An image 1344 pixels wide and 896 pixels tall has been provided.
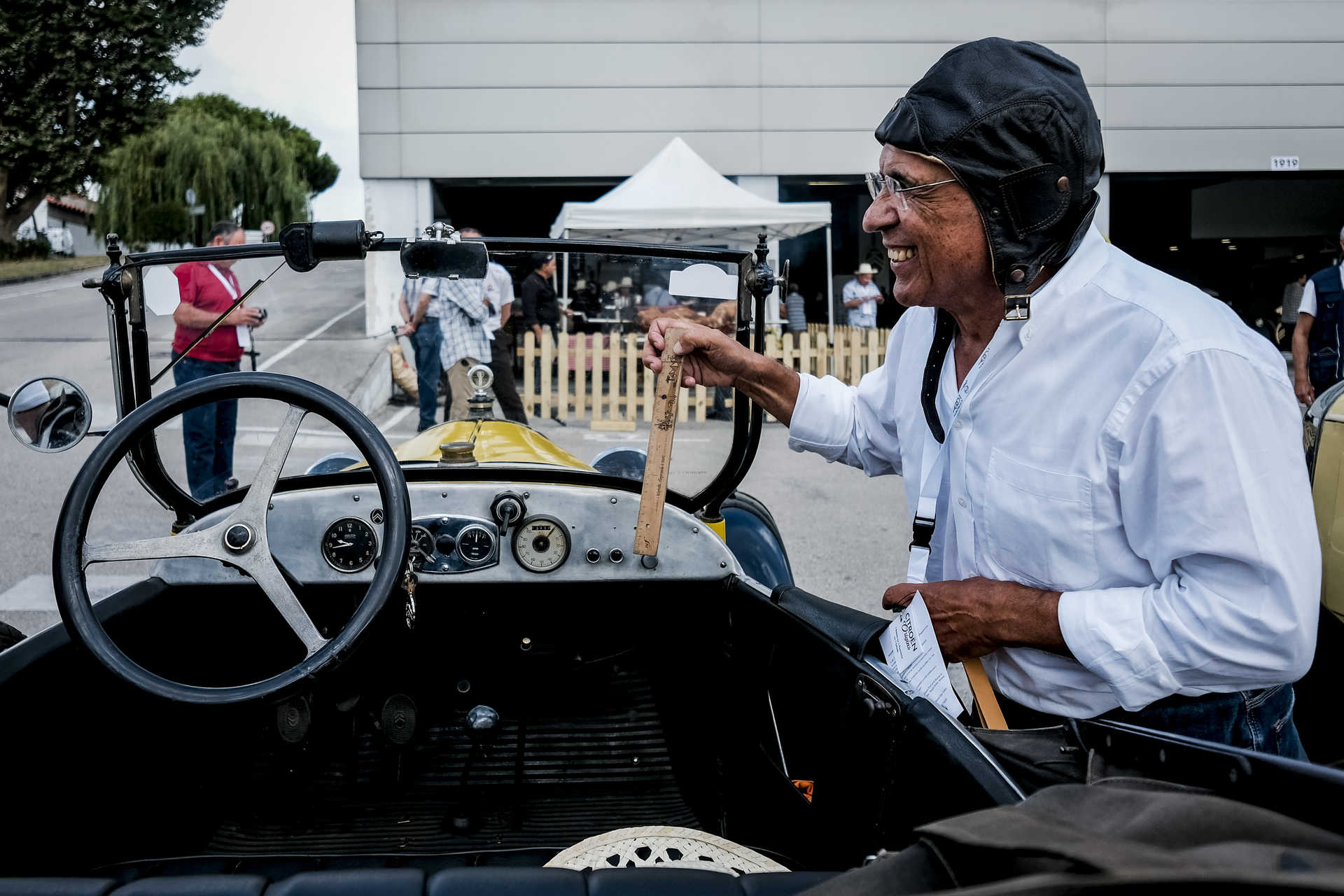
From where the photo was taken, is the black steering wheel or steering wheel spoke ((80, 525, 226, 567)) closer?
the black steering wheel

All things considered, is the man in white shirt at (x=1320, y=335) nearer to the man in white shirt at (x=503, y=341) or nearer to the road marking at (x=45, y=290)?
the man in white shirt at (x=503, y=341)

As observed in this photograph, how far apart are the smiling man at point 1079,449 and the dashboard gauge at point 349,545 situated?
127 centimetres

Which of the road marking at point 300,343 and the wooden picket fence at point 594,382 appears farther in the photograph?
the road marking at point 300,343

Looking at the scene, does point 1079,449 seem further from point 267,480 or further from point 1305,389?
point 1305,389

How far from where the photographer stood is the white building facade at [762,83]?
16.3 m

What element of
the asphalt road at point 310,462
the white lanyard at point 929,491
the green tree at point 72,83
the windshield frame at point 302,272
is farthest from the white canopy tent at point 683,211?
the green tree at point 72,83

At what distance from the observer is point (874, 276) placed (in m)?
20.0

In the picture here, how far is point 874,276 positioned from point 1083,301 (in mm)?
18987

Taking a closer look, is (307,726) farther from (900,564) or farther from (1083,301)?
(900,564)

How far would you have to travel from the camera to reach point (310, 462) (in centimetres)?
777

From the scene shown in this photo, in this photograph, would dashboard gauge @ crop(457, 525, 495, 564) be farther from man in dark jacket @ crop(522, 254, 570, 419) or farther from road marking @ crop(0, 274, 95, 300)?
road marking @ crop(0, 274, 95, 300)

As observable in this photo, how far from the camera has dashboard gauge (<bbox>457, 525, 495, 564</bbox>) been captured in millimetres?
2492

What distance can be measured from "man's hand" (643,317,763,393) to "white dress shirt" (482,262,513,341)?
552 mm

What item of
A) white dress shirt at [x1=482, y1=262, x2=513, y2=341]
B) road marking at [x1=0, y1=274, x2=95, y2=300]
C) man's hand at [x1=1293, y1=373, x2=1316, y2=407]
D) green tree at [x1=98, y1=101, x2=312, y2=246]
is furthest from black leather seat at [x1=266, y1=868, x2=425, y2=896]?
green tree at [x1=98, y1=101, x2=312, y2=246]
